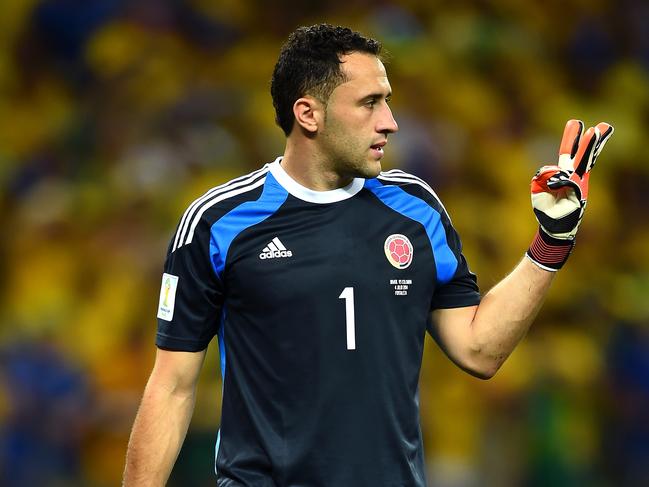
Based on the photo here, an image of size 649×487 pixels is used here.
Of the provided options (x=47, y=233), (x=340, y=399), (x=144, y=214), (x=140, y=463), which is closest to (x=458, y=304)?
(x=340, y=399)

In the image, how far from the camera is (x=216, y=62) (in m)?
8.05

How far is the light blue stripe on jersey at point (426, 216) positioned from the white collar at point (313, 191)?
0.17 ft

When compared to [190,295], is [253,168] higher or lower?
higher

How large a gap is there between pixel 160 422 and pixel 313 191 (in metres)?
0.84

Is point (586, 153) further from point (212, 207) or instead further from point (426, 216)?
point (212, 207)

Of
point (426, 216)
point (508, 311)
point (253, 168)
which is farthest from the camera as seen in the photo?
point (253, 168)

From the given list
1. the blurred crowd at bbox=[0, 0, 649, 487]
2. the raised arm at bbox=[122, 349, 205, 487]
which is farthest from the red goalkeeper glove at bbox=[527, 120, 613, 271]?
the blurred crowd at bbox=[0, 0, 649, 487]

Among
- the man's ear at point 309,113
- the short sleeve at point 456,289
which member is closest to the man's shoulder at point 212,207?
the man's ear at point 309,113

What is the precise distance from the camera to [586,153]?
3.45 m

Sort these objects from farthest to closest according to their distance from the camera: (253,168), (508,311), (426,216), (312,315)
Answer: (253,168) < (426,216) < (508,311) < (312,315)

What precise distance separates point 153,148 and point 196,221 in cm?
417

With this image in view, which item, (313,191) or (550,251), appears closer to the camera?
(550,251)

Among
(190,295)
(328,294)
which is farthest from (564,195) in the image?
(190,295)

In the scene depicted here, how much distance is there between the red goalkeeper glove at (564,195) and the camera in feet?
11.1
